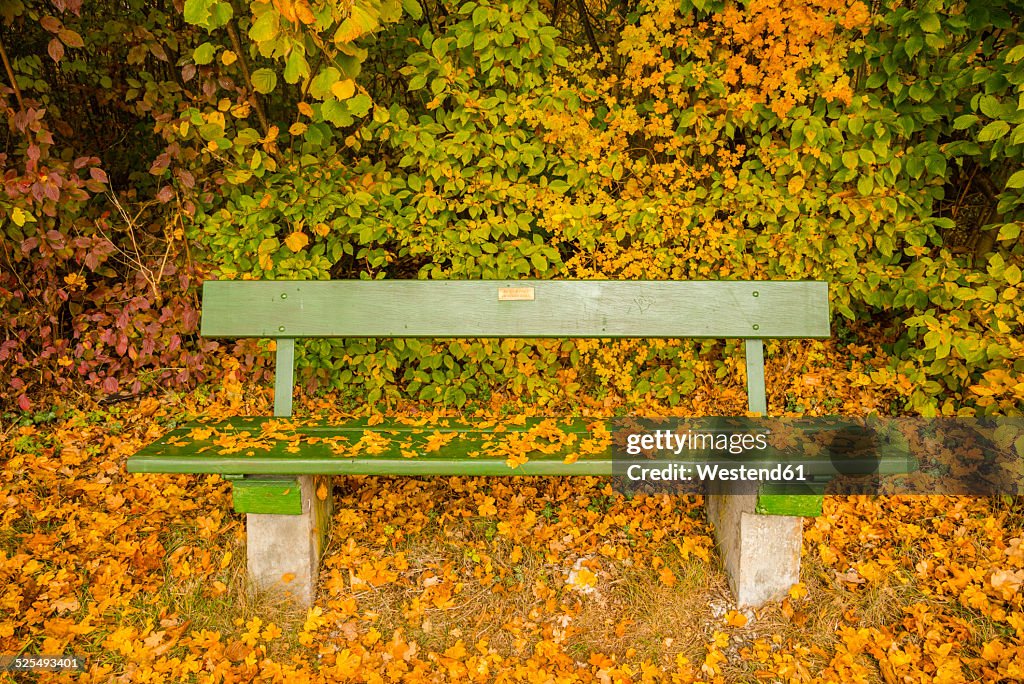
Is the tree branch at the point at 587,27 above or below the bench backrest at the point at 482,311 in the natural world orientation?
above

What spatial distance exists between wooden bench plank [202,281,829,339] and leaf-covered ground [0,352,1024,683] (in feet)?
2.52

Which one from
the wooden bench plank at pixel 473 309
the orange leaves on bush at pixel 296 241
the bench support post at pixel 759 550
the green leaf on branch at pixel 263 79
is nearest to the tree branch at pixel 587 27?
the wooden bench plank at pixel 473 309

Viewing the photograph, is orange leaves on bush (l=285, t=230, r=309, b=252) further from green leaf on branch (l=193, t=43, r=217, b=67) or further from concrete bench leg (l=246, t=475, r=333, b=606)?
concrete bench leg (l=246, t=475, r=333, b=606)

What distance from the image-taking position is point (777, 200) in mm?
3162

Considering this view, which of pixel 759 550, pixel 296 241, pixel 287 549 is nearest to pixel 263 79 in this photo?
pixel 296 241

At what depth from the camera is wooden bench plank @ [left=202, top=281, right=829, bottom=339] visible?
258 centimetres

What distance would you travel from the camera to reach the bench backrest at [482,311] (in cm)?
257

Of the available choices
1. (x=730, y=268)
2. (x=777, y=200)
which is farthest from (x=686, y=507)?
(x=777, y=200)

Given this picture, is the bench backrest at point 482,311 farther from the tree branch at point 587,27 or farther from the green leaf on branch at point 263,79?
the tree branch at point 587,27

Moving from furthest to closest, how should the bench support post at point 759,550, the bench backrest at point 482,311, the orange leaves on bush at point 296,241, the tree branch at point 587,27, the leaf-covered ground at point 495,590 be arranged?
the tree branch at point 587,27 → the orange leaves on bush at point 296,241 → the bench backrest at point 482,311 → the bench support post at point 759,550 → the leaf-covered ground at point 495,590

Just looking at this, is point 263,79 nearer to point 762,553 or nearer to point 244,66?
point 244,66

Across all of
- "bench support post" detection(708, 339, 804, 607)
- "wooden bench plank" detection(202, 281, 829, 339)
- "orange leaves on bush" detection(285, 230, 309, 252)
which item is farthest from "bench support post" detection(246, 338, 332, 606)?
"bench support post" detection(708, 339, 804, 607)

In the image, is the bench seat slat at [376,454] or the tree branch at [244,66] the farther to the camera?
the tree branch at [244,66]

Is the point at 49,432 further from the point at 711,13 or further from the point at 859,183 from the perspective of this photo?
the point at 859,183
